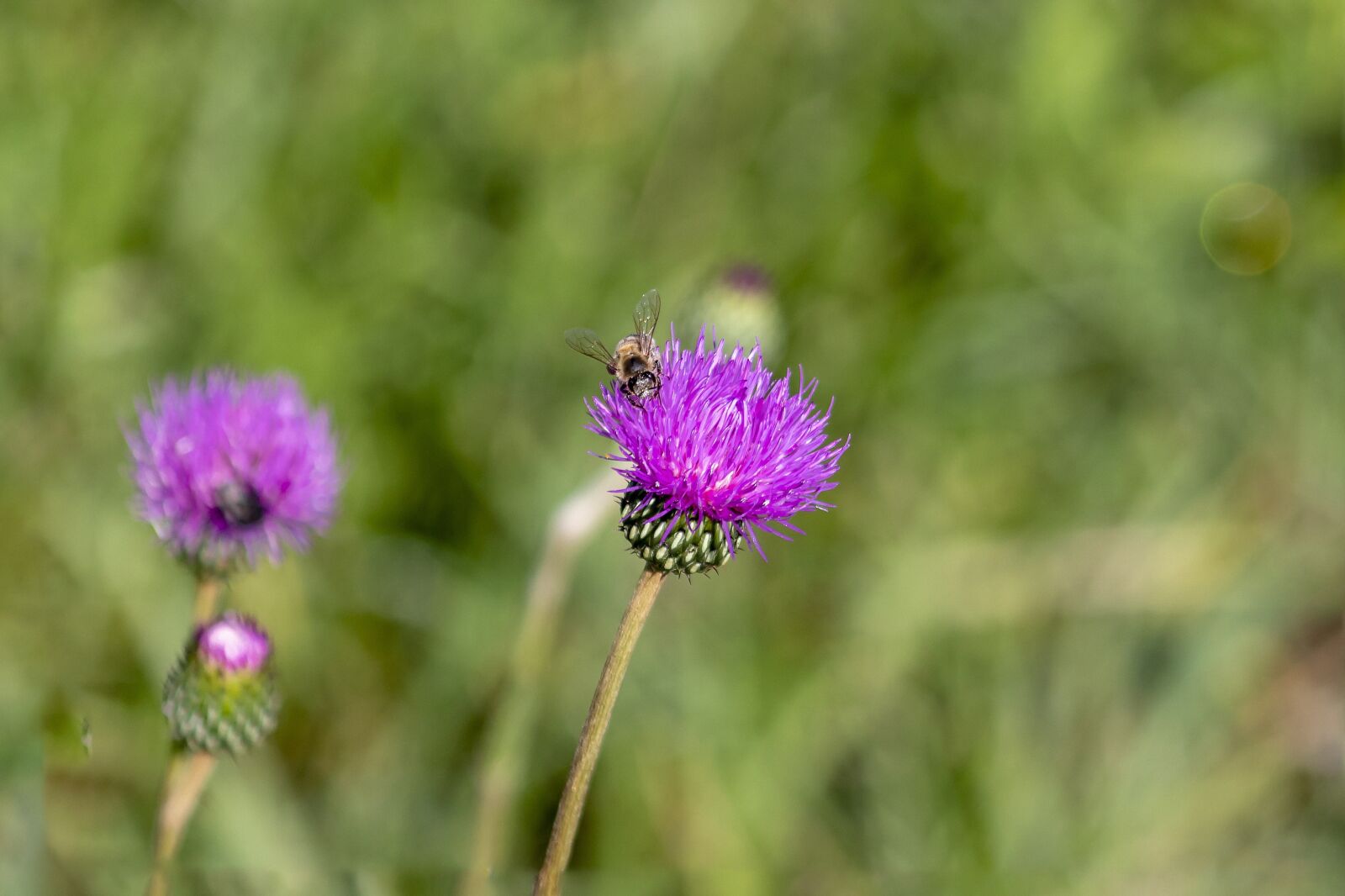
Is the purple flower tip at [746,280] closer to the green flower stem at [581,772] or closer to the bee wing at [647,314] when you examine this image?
the bee wing at [647,314]

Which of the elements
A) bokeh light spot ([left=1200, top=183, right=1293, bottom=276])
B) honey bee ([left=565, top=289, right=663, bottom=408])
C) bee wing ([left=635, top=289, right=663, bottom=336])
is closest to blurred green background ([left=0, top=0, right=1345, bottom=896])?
bokeh light spot ([left=1200, top=183, right=1293, bottom=276])

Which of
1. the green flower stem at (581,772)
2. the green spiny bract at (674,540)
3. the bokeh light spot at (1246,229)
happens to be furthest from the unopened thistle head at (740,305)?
the bokeh light spot at (1246,229)

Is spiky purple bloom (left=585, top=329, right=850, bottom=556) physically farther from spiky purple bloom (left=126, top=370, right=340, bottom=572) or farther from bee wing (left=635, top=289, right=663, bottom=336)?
spiky purple bloom (left=126, top=370, right=340, bottom=572)

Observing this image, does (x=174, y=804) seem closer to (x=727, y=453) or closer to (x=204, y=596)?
(x=204, y=596)

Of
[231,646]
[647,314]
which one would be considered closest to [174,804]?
[231,646]

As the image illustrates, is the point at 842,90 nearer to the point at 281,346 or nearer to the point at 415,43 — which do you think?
the point at 415,43

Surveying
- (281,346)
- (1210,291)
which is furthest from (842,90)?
(281,346)

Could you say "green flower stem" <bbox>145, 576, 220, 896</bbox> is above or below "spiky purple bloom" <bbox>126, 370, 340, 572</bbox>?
below
